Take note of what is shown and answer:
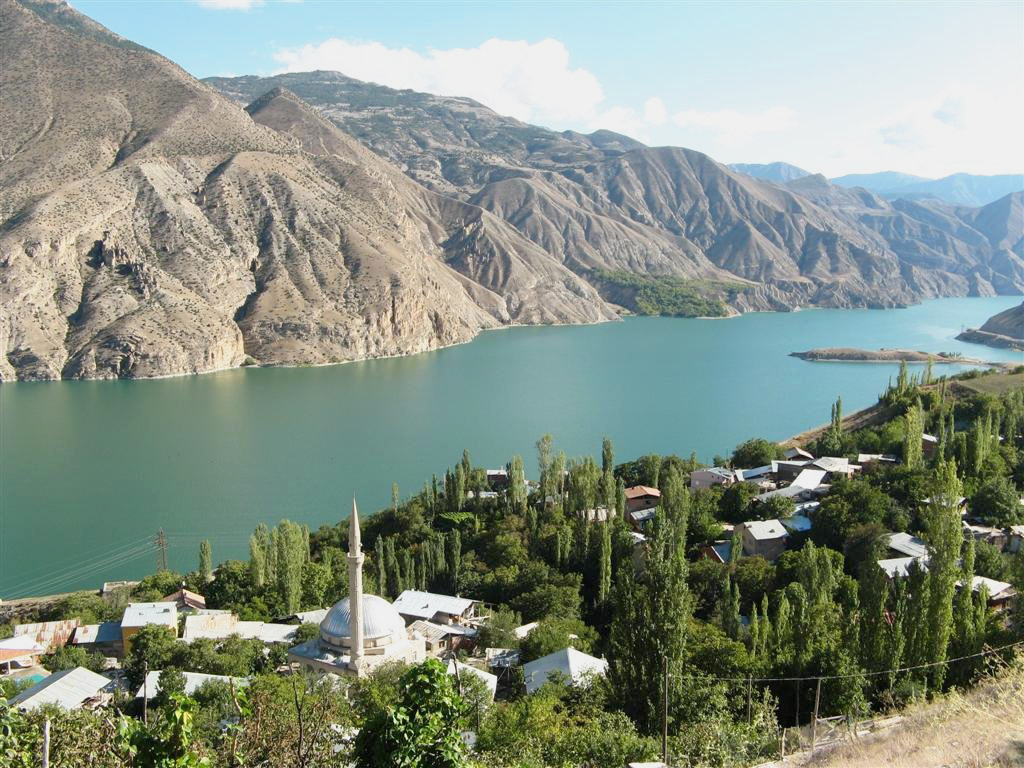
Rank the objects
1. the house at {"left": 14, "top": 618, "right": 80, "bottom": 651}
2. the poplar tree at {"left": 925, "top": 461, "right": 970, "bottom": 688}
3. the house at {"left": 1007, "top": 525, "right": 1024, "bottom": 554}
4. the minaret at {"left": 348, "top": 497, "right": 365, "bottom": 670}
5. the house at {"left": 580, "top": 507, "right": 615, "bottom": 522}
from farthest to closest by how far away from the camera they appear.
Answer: the house at {"left": 580, "top": 507, "right": 615, "bottom": 522} → the house at {"left": 1007, "top": 525, "right": 1024, "bottom": 554} → the house at {"left": 14, "top": 618, "right": 80, "bottom": 651} → the minaret at {"left": 348, "top": 497, "right": 365, "bottom": 670} → the poplar tree at {"left": 925, "top": 461, "right": 970, "bottom": 688}

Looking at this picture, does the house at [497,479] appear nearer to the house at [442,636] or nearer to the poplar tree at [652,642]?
the house at [442,636]

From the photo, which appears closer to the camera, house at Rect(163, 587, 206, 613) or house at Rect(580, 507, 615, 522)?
house at Rect(163, 587, 206, 613)

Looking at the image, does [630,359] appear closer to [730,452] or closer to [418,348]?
[418,348]

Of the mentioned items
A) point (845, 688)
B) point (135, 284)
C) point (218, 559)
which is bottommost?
point (218, 559)

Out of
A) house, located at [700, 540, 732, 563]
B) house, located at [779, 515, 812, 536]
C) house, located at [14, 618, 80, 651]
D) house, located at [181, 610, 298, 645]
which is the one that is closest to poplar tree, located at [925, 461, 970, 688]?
house, located at [700, 540, 732, 563]

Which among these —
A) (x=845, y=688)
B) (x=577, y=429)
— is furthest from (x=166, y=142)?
(x=845, y=688)

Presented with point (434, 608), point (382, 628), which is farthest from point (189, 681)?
point (434, 608)

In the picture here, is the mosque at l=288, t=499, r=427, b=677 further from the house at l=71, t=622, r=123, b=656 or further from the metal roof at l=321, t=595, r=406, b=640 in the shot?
the house at l=71, t=622, r=123, b=656
